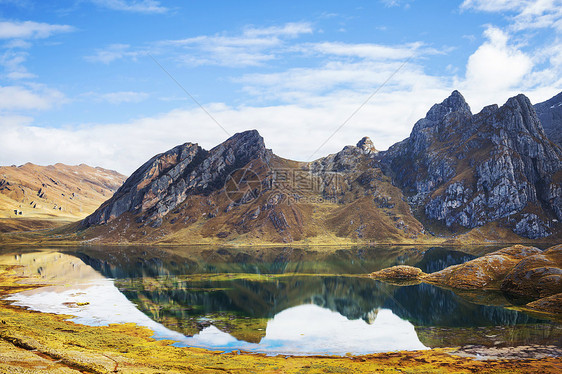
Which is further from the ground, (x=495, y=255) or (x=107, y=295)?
(x=495, y=255)

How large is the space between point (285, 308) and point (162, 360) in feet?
140

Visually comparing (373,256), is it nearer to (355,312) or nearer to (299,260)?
(299,260)

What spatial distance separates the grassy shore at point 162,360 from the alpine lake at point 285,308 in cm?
517

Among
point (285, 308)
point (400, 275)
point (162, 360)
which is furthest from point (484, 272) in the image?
point (162, 360)

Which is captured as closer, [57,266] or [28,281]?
[28,281]

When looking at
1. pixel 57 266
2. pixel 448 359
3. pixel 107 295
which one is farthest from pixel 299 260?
pixel 448 359

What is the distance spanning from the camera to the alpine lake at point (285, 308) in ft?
205

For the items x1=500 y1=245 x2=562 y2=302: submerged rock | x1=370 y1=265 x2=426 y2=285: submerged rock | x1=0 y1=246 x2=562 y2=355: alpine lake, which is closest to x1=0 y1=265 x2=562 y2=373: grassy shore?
x1=0 y1=246 x2=562 y2=355: alpine lake

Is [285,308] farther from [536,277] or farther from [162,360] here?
[536,277]

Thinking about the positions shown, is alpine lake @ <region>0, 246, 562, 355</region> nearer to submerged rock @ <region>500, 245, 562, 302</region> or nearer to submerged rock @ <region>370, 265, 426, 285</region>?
submerged rock @ <region>500, 245, 562, 302</region>

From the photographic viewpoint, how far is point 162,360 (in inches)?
1951

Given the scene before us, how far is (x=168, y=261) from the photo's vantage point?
17262cm

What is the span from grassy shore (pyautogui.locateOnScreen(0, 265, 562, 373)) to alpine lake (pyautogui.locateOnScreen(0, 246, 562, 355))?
5172 millimetres

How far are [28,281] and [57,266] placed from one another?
39.4 meters
